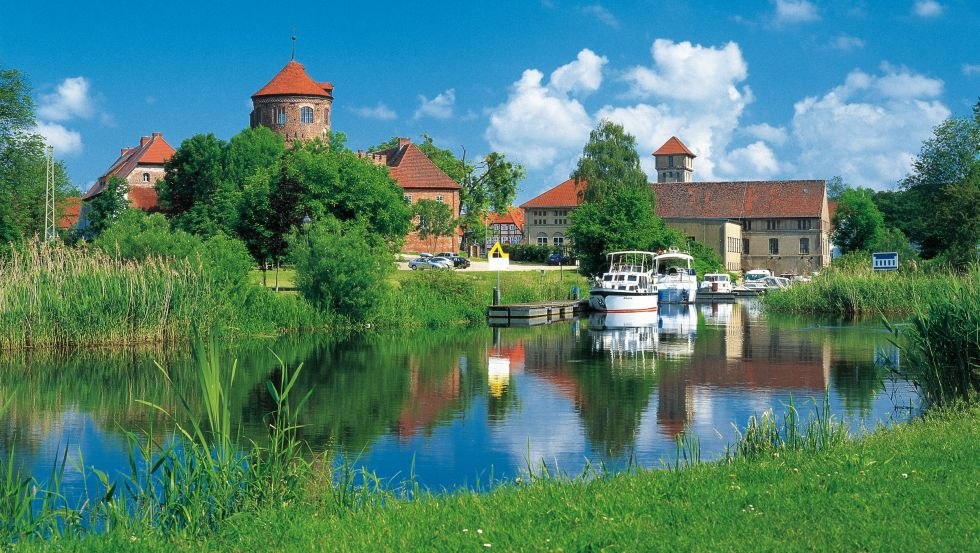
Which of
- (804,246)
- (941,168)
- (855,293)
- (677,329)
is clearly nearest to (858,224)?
(804,246)

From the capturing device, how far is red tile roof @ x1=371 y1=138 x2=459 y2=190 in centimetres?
9206

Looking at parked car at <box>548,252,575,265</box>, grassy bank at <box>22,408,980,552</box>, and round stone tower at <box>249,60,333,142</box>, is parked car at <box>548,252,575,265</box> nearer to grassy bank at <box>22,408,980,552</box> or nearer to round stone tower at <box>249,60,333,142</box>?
round stone tower at <box>249,60,333,142</box>

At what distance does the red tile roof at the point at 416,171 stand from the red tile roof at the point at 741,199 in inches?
874

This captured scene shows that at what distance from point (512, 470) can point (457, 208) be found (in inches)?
3090

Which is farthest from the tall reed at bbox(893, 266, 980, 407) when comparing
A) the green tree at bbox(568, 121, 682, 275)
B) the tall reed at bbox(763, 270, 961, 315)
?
the green tree at bbox(568, 121, 682, 275)

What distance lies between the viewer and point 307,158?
54688 millimetres

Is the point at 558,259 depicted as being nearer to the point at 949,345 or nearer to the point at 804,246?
the point at 804,246

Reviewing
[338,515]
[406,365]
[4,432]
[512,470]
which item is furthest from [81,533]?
[406,365]

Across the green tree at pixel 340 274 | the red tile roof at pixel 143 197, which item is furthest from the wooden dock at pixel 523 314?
the red tile roof at pixel 143 197

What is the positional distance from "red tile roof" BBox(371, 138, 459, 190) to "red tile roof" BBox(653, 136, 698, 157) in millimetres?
46387

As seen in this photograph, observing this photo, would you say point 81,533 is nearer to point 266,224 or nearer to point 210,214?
point 266,224

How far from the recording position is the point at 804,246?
331 ft

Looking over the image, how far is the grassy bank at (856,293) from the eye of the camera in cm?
4794

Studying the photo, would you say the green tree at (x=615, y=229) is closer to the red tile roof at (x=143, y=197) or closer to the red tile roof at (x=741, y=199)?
the red tile roof at (x=741, y=199)
